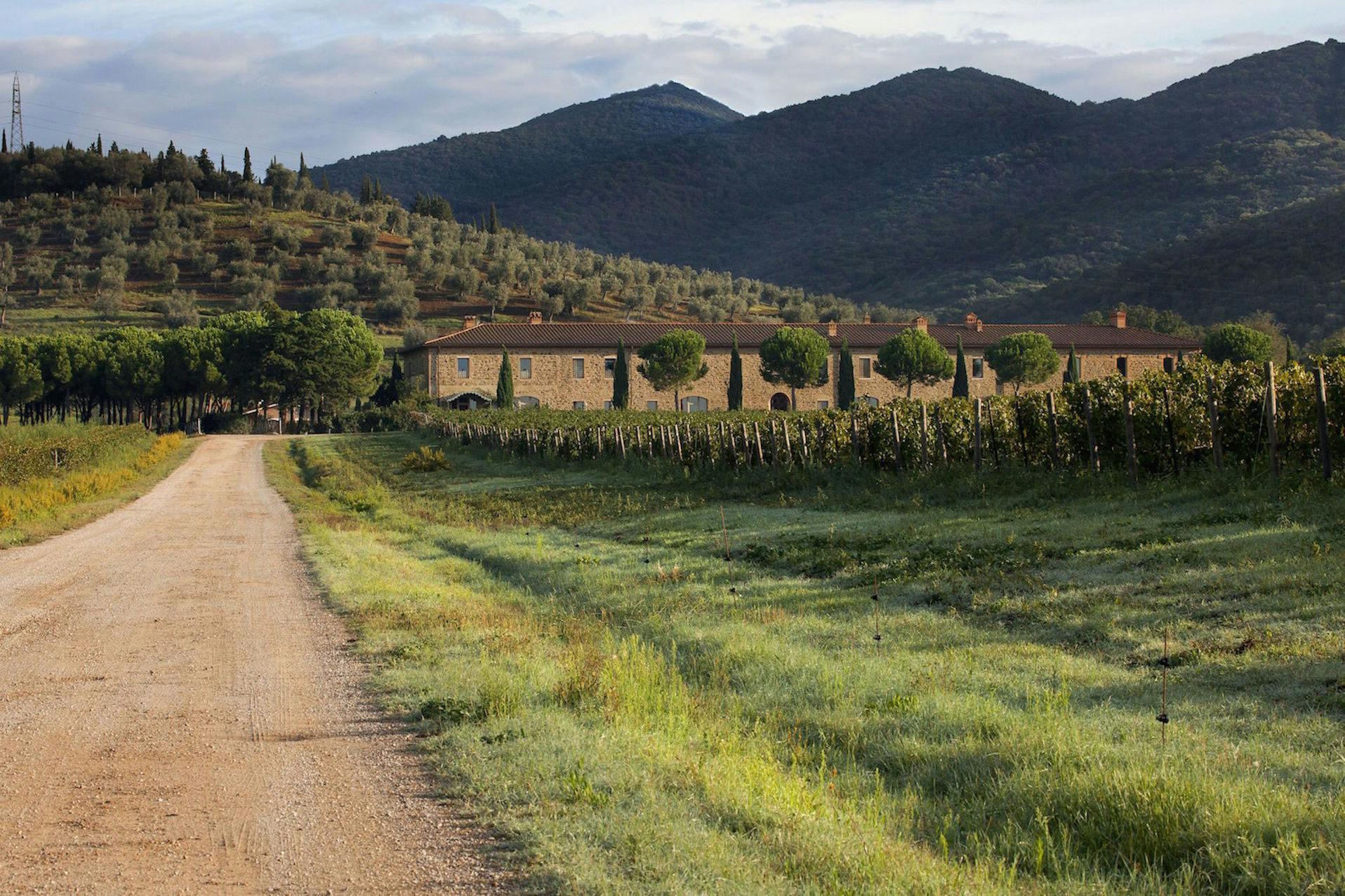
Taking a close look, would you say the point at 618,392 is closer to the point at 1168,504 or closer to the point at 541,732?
the point at 1168,504

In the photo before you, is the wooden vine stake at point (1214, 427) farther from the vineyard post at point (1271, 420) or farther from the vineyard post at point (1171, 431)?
the vineyard post at point (1271, 420)

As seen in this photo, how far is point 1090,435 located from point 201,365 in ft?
245

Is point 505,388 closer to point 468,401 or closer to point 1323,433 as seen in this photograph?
point 468,401

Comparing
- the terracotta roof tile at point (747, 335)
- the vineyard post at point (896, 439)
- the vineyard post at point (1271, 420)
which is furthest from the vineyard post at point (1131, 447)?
the terracotta roof tile at point (747, 335)

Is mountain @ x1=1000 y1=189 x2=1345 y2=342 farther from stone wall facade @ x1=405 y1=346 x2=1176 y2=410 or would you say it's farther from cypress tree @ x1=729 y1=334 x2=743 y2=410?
cypress tree @ x1=729 y1=334 x2=743 y2=410

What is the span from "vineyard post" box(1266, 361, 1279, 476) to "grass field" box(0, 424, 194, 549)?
18792mm

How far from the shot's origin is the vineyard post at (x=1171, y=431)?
60.5 ft

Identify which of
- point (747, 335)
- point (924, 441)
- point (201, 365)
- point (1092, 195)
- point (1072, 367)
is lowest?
point (924, 441)

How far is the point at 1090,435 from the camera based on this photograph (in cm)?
1941

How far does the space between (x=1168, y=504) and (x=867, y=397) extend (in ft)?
222

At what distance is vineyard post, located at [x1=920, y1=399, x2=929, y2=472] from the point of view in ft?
73.2

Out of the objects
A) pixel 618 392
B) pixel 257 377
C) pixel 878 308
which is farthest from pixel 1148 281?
pixel 257 377

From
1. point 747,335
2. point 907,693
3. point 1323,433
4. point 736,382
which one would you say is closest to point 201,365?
point 736,382

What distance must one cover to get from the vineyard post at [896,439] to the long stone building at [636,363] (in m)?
56.6
